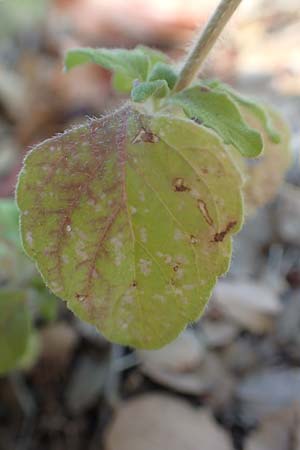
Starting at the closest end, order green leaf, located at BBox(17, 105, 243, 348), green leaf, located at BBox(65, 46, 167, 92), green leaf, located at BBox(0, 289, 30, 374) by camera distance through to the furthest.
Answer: green leaf, located at BBox(17, 105, 243, 348) → green leaf, located at BBox(65, 46, 167, 92) → green leaf, located at BBox(0, 289, 30, 374)

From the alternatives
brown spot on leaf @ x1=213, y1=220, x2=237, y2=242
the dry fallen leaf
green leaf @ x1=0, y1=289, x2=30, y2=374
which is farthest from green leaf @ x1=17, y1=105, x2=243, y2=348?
the dry fallen leaf

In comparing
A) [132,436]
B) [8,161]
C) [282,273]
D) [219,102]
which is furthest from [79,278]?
[8,161]

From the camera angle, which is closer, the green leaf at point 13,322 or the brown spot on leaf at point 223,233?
the brown spot on leaf at point 223,233

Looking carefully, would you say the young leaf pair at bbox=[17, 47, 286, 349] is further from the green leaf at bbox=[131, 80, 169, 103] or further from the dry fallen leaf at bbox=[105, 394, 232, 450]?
the dry fallen leaf at bbox=[105, 394, 232, 450]

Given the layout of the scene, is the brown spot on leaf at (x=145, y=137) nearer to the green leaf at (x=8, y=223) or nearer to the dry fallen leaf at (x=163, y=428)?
the green leaf at (x=8, y=223)

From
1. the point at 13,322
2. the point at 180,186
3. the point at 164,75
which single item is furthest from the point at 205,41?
the point at 13,322

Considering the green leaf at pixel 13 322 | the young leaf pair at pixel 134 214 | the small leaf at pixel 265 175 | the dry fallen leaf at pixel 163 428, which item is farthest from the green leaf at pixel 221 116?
the dry fallen leaf at pixel 163 428

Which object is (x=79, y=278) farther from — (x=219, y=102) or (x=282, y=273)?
(x=282, y=273)
